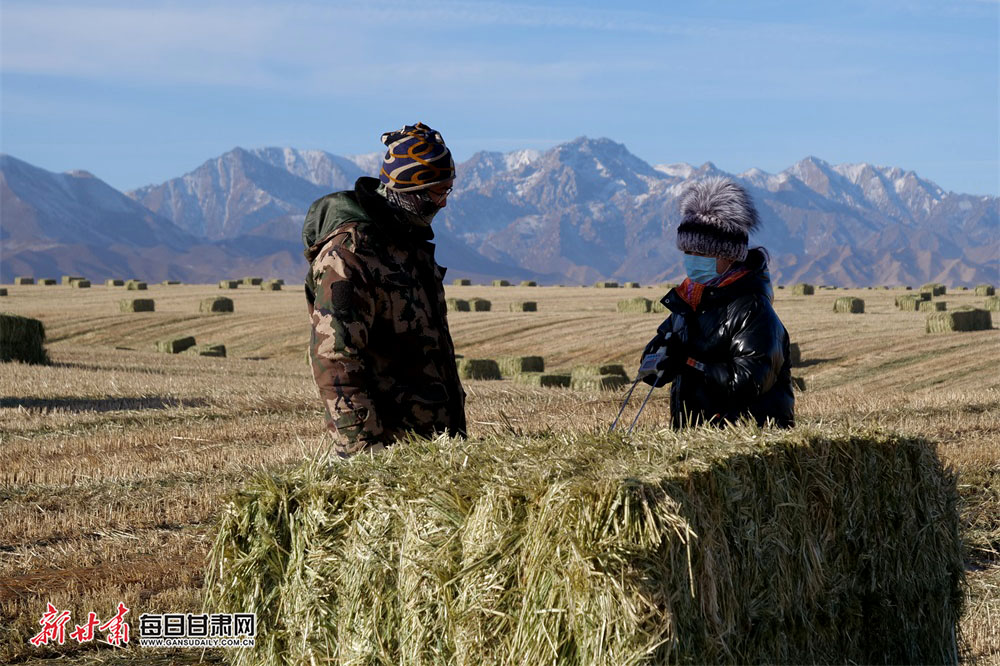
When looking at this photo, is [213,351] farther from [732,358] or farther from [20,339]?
[732,358]

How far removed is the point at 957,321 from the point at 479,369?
43.0 ft

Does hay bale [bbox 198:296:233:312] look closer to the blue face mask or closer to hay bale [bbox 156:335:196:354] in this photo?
hay bale [bbox 156:335:196:354]

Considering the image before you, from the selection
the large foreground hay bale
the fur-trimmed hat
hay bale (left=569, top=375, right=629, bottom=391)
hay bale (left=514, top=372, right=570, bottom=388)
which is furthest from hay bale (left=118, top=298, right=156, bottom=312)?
the large foreground hay bale

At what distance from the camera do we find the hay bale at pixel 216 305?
4584 centimetres

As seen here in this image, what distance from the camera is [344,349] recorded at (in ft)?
18.2

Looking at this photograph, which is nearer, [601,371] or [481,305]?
[601,371]

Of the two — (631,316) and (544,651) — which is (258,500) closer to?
(544,651)

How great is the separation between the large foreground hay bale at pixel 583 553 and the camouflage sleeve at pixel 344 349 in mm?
341

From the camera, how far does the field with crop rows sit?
7.19 meters

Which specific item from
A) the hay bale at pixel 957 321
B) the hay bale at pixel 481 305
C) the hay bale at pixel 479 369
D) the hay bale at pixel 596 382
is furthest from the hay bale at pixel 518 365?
the hay bale at pixel 481 305

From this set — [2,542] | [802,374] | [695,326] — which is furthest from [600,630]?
[802,374]

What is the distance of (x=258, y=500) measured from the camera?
5121mm

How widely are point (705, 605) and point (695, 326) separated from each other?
2109 mm

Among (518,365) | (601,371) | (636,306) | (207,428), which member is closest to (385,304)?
(207,428)
